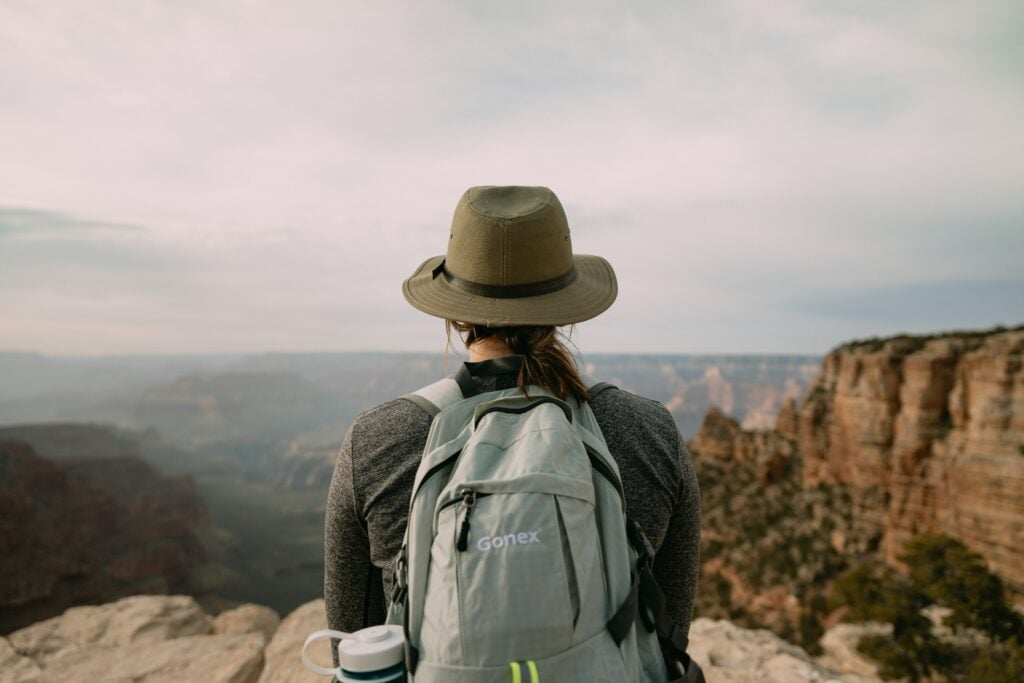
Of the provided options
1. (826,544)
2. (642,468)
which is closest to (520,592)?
(642,468)

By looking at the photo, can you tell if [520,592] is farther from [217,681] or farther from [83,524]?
[83,524]

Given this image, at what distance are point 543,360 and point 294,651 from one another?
4498 mm

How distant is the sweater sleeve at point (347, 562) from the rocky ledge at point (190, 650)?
302 cm

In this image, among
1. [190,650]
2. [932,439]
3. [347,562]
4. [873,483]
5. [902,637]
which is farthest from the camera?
[873,483]

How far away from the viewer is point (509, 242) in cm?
179

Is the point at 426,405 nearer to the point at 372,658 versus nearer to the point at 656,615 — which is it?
the point at 372,658

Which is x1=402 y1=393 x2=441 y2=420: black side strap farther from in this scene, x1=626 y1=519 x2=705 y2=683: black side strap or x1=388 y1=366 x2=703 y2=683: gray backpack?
x1=626 y1=519 x2=705 y2=683: black side strap

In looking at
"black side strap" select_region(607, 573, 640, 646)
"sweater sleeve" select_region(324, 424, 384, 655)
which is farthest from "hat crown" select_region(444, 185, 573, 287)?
"black side strap" select_region(607, 573, 640, 646)

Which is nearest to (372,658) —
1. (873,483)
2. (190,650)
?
(190,650)

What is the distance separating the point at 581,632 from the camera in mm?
1404

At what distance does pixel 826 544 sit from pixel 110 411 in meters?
201

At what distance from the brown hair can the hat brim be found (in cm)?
5

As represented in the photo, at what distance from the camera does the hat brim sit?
174 cm

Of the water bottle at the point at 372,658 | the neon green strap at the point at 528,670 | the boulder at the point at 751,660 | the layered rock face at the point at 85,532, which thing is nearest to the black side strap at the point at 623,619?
the neon green strap at the point at 528,670
